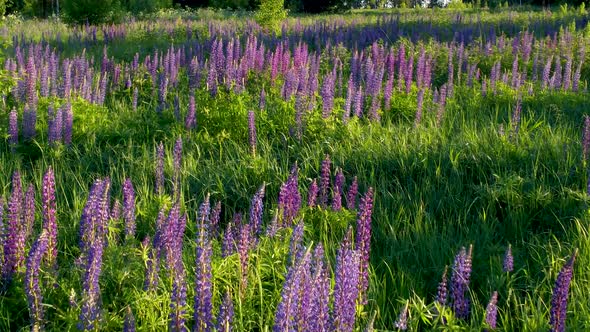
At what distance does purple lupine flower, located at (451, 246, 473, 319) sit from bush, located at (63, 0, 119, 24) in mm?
18557

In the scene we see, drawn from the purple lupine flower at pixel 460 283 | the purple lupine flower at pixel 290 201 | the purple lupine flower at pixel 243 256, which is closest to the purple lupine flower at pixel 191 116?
the purple lupine flower at pixel 290 201

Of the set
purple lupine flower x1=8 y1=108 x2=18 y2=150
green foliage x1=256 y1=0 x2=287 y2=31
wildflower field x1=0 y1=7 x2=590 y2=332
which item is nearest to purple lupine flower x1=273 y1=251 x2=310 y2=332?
wildflower field x1=0 y1=7 x2=590 y2=332

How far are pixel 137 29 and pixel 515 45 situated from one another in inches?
391

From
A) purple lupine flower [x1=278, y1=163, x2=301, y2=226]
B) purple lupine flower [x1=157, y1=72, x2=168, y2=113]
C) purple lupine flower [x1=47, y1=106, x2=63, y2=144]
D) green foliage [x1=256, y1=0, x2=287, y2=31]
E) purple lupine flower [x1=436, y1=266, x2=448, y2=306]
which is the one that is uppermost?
green foliage [x1=256, y1=0, x2=287, y2=31]

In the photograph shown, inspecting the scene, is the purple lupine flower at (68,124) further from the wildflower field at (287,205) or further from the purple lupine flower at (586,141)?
the purple lupine flower at (586,141)

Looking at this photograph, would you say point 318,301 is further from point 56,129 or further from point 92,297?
point 56,129

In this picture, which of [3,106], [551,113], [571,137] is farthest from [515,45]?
[3,106]

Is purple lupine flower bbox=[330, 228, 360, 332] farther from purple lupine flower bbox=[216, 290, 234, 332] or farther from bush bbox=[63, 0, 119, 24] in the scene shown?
bush bbox=[63, 0, 119, 24]

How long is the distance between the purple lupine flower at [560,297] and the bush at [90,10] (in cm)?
1900

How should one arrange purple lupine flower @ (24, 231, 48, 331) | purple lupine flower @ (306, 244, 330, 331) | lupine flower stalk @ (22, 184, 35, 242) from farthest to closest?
lupine flower stalk @ (22, 184, 35, 242)
purple lupine flower @ (24, 231, 48, 331)
purple lupine flower @ (306, 244, 330, 331)

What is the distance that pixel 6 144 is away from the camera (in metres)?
5.51

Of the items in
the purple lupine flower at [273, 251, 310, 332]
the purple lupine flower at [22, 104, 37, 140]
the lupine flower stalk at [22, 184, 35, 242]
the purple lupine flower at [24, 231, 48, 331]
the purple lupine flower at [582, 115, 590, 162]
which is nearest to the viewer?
the purple lupine flower at [273, 251, 310, 332]

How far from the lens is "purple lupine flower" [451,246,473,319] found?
2.68 metres

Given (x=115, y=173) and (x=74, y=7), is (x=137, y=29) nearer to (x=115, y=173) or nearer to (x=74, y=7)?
(x=74, y=7)
